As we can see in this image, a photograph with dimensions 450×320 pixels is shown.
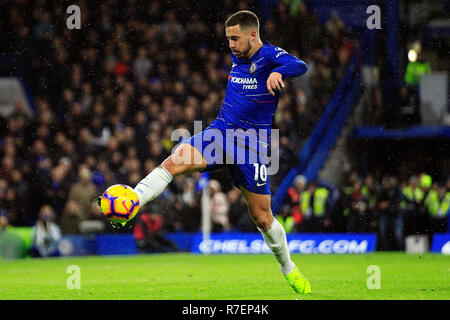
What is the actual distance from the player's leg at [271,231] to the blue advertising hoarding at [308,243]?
30.8 ft

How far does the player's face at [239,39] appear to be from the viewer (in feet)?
25.3

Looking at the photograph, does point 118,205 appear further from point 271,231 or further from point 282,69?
point 282,69

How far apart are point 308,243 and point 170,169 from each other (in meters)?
10.5

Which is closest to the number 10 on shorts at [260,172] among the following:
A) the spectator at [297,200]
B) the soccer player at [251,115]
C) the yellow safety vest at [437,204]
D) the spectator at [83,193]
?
the soccer player at [251,115]

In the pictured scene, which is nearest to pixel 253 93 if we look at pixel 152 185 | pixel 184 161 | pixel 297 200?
pixel 184 161

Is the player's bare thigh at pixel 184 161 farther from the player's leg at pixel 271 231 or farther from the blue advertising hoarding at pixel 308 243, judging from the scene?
the blue advertising hoarding at pixel 308 243

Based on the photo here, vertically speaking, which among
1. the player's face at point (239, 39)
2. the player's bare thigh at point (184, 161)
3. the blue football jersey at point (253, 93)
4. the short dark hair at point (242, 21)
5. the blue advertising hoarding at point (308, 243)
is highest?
the short dark hair at point (242, 21)

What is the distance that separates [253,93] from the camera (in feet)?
25.8

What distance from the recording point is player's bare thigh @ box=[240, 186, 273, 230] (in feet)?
25.5

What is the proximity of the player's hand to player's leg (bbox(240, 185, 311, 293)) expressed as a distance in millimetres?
1138

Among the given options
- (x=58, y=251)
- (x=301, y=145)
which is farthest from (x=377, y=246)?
(x=58, y=251)

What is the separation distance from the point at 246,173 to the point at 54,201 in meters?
10.5

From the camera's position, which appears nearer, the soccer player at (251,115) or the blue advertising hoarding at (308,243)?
the soccer player at (251,115)

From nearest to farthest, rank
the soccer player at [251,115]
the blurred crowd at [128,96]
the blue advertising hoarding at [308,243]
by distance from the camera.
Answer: the soccer player at [251,115] < the blue advertising hoarding at [308,243] < the blurred crowd at [128,96]
